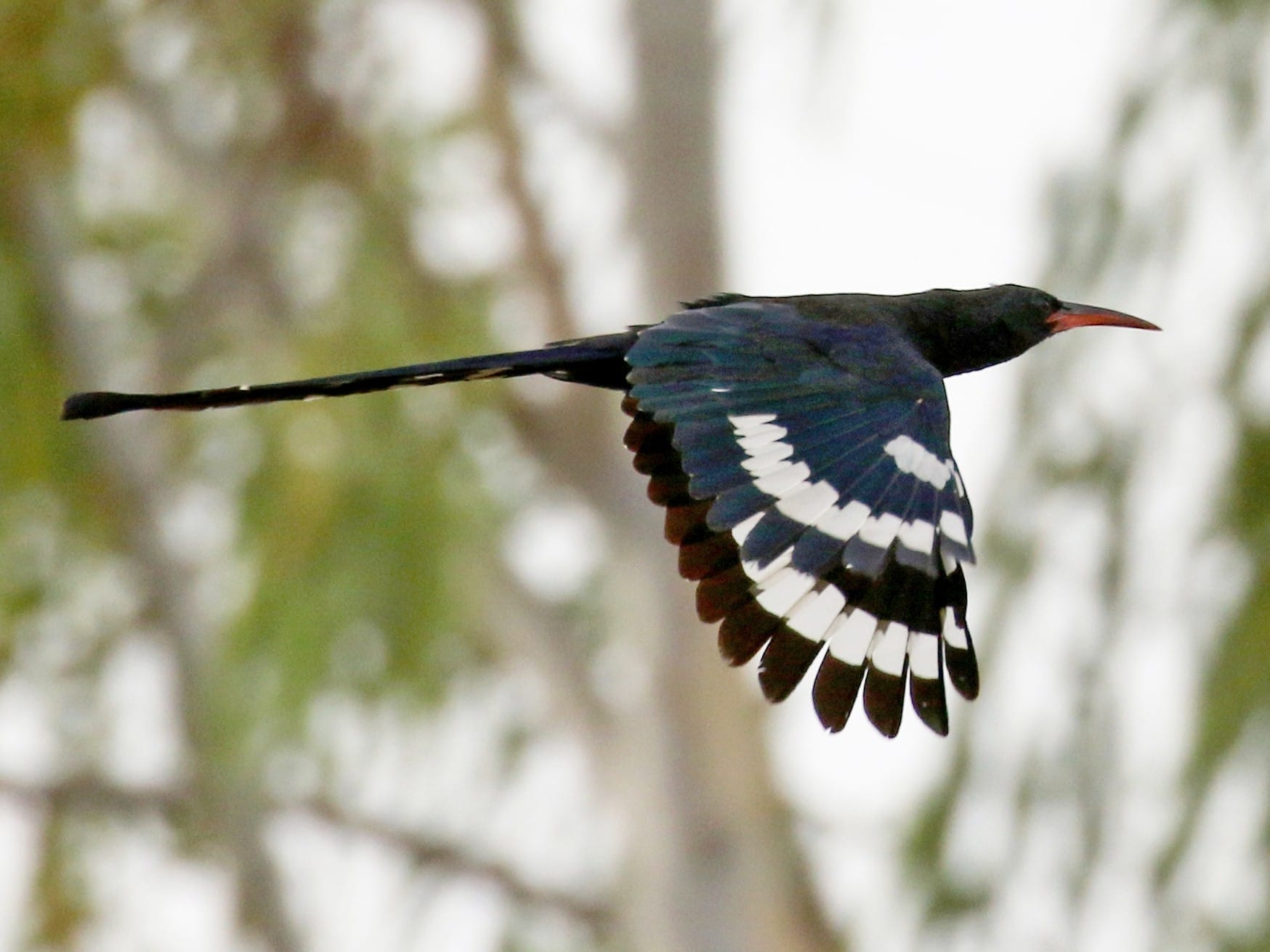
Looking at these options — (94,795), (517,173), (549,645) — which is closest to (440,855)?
(94,795)

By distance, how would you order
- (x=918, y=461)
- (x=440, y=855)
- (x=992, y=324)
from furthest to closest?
(x=440, y=855), (x=992, y=324), (x=918, y=461)

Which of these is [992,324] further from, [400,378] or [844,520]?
[400,378]

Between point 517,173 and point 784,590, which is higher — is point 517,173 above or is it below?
above

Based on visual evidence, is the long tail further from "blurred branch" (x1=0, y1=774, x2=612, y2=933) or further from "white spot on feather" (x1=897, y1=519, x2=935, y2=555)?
"blurred branch" (x1=0, y1=774, x2=612, y2=933)

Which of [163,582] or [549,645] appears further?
[549,645]

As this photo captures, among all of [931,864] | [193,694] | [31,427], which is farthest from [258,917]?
[931,864]

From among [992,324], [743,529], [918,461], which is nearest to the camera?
[743,529]
